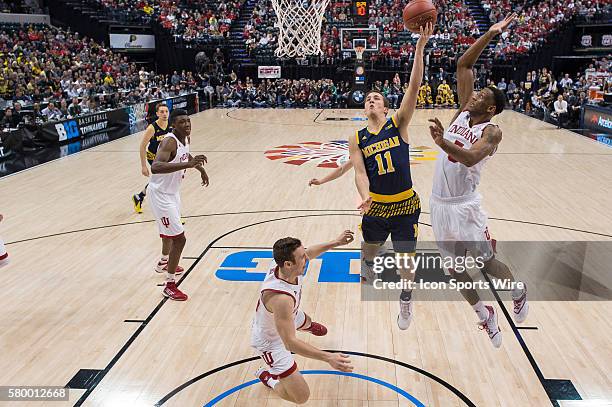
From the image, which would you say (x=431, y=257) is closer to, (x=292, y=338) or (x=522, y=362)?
(x=522, y=362)

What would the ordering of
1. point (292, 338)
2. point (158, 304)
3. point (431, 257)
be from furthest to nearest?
point (431, 257), point (158, 304), point (292, 338)

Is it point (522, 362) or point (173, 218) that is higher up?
point (173, 218)

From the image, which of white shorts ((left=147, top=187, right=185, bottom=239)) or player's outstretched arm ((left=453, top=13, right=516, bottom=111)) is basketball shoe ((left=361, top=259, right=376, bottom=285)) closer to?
white shorts ((left=147, top=187, right=185, bottom=239))

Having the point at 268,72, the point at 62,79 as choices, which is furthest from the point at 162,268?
the point at 268,72

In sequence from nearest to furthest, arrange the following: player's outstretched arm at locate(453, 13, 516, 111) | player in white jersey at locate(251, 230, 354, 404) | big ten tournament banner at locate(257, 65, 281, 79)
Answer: player in white jersey at locate(251, 230, 354, 404)
player's outstretched arm at locate(453, 13, 516, 111)
big ten tournament banner at locate(257, 65, 281, 79)

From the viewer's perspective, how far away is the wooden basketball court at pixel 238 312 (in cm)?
418

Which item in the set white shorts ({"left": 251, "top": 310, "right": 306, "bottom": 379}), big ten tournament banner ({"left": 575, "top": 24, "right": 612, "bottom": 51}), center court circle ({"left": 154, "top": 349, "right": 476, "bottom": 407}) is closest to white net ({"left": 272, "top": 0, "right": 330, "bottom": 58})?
center court circle ({"left": 154, "top": 349, "right": 476, "bottom": 407})

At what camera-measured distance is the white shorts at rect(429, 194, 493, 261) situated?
440cm

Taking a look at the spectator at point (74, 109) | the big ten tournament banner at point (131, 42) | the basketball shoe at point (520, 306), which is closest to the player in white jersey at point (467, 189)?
the basketball shoe at point (520, 306)

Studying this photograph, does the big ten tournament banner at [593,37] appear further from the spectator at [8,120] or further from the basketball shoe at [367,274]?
the basketball shoe at [367,274]

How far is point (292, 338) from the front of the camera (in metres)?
3.41

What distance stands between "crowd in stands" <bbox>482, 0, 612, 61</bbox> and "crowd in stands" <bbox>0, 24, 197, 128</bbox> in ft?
48.7

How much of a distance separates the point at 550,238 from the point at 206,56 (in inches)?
932

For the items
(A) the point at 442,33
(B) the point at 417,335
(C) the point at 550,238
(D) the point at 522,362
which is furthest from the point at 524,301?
(A) the point at 442,33
